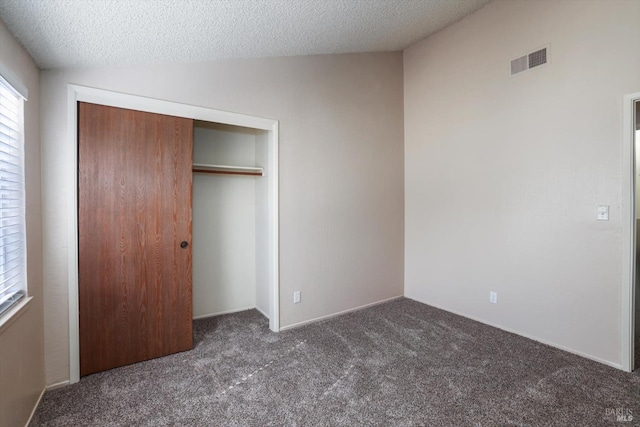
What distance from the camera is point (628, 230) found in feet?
7.09

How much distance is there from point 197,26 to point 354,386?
2667 mm

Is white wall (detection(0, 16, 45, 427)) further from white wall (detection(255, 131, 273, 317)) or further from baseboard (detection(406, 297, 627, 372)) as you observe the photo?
baseboard (detection(406, 297, 627, 372))

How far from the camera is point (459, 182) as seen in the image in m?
3.32

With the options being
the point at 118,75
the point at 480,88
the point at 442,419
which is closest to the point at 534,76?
the point at 480,88

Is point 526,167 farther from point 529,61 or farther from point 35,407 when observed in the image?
point 35,407

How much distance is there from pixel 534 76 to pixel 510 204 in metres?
1.20

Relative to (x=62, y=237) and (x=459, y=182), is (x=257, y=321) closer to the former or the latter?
(x=62, y=237)

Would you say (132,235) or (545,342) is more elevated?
(132,235)

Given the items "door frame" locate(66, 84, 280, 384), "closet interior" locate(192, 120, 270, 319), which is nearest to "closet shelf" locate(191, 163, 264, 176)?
"closet interior" locate(192, 120, 270, 319)

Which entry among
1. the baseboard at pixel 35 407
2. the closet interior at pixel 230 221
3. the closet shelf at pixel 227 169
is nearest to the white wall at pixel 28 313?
the baseboard at pixel 35 407

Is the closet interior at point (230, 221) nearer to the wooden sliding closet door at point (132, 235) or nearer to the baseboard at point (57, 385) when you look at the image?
the wooden sliding closet door at point (132, 235)

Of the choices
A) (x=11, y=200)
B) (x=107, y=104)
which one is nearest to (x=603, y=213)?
(x=107, y=104)

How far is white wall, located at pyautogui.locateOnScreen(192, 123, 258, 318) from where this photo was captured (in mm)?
3191

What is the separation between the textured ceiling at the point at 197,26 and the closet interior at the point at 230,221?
929 millimetres
